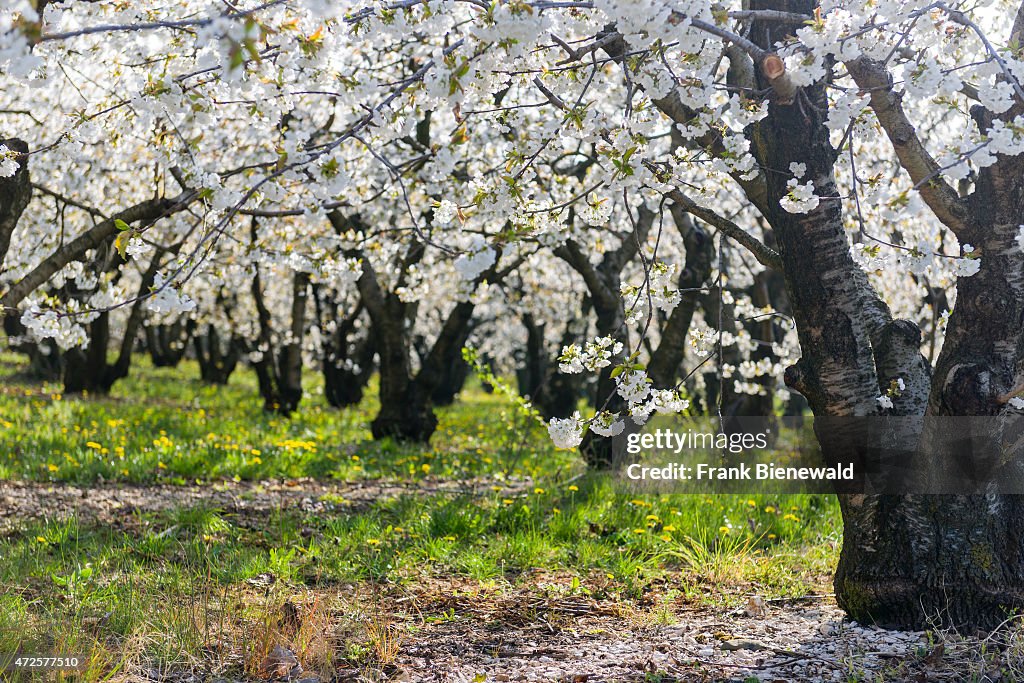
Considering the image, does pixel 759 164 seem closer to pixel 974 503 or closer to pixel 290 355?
pixel 974 503

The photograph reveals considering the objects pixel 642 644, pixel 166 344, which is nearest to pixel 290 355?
pixel 642 644

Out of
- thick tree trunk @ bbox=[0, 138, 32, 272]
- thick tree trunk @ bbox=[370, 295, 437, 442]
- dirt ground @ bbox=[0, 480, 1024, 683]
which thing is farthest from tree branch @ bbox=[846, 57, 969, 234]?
thick tree trunk @ bbox=[370, 295, 437, 442]

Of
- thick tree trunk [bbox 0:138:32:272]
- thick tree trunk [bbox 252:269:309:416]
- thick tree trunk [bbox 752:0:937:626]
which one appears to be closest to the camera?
thick tree trunk [bbox 752:0:937:626]

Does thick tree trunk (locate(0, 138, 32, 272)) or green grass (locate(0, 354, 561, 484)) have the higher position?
thick tree trunk (locate(0, 138, 32, 272))

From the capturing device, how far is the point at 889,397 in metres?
3.90

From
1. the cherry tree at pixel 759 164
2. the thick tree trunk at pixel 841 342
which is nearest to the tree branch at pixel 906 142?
the cherry tree at pixel 759 164

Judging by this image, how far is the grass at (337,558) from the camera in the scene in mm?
3711

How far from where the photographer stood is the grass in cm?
371

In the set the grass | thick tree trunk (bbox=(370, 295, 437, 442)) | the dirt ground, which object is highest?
thick tree trunk (bbox=(370, 295, 437, 442))

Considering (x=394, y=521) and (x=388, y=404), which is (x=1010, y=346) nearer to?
(x=394, y=521)

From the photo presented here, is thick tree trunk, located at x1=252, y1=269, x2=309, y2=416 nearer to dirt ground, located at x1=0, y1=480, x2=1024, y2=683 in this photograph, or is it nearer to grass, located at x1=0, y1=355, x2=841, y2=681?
grass, located at x1=0, y1=355, x2=841, y2=681

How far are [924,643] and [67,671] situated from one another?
11.3 ft

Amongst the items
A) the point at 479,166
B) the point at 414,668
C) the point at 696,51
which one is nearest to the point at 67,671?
the point at 414,668

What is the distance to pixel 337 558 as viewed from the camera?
4.97m
